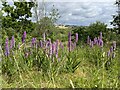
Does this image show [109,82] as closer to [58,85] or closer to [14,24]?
[58,85]

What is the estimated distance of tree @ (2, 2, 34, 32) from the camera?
8.24 meters

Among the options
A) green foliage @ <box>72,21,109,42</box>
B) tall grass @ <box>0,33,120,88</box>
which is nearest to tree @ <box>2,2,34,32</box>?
green foliage @ <box>72,21,109,42</box>

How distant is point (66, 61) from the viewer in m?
4.97

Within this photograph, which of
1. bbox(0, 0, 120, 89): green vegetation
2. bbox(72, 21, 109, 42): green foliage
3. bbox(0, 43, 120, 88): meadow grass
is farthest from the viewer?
bbox(72, 21, 109, 42): green foliage

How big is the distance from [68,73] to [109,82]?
110 centimetres

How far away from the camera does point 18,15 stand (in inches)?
350

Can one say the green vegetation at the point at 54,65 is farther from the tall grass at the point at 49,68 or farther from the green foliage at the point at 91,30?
the green foliage at the point at 91,30

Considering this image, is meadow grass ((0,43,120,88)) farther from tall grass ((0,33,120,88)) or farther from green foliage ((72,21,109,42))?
green foliage ((72,21,109,42))

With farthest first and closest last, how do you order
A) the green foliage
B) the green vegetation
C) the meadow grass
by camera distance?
the green foliage < the green vegetation < the meadow grass

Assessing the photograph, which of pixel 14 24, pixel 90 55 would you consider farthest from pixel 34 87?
pixel 14 24

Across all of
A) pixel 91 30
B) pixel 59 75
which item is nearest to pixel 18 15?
pixel 91 30

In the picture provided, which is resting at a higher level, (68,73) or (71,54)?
(71,54)

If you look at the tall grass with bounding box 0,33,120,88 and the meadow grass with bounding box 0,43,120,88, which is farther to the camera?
the tall grass with bounding box 0,33,120,88

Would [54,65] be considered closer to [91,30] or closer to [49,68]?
[49,68]
